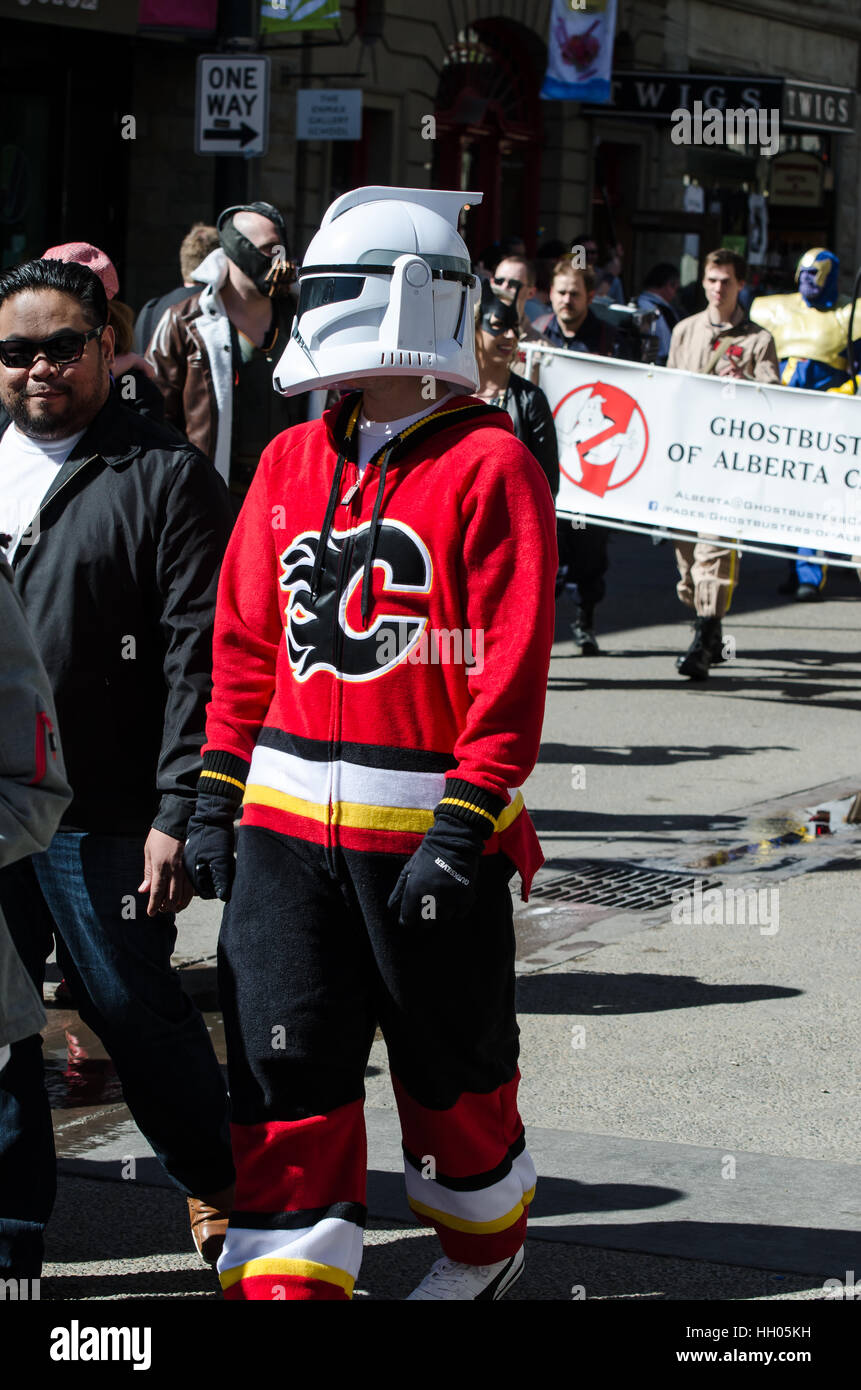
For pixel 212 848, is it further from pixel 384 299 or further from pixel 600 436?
pixel 600 436

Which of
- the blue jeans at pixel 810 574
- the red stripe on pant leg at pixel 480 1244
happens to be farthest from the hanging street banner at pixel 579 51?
the red stripe on pant leg at pixel 480 1244

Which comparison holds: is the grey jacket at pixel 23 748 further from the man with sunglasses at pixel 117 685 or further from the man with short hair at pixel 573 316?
the man with short hair at pixel 573 316

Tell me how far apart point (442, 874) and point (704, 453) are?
27.0 feet

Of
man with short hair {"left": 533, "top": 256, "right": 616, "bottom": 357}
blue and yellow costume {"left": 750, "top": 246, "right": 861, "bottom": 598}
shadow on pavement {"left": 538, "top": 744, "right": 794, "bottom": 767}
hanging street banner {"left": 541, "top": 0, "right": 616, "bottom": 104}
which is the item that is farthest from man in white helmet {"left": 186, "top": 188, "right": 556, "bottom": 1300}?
hanging street banner {"left": 541, "top": 0, "right": 616, "bottom": 104}

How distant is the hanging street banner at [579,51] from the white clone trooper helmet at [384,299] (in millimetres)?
19981

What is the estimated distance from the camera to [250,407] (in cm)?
670

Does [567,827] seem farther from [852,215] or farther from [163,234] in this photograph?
[852,215]

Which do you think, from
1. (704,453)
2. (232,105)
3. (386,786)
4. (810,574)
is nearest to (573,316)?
(704,453)

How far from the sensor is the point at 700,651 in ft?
36.5

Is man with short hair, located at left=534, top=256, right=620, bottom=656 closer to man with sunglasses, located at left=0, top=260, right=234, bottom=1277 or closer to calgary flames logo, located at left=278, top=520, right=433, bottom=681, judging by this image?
man with sunglasses, located at left=0, top=260, right=234, bottom=1277

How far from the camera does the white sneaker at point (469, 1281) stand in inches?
141

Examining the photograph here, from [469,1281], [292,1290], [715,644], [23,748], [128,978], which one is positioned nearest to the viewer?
[23,748]

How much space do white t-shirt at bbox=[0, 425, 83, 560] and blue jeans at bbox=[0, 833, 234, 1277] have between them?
0.61 metres

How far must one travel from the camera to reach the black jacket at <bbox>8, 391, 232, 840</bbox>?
388 cm
